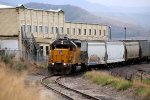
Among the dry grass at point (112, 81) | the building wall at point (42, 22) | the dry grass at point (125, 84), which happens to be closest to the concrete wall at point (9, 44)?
the building wall at point (42, 22)

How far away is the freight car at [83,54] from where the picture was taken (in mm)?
36875

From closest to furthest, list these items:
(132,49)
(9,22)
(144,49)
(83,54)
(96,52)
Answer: (83,54) < (96,52) < (132,49) < (144,49) < (9,22)

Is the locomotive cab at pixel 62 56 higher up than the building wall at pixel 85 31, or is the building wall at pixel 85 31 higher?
the building wall at pixel 85 31

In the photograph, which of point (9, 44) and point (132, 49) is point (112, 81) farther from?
point (9, 44)

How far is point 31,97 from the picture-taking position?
46.3 ft

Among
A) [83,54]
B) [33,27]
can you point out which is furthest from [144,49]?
[83,54]

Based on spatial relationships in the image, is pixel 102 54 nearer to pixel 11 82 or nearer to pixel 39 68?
pixel 39 68

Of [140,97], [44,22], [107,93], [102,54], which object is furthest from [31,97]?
[44,22]

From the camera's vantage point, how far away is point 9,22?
194ft

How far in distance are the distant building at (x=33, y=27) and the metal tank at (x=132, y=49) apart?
46.5ft

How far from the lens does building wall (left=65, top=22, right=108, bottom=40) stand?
77188 mm

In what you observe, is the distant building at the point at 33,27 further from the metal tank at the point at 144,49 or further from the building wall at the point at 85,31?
the metal tank at the point at 144,49

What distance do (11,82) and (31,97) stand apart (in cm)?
218

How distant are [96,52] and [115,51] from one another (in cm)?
654
